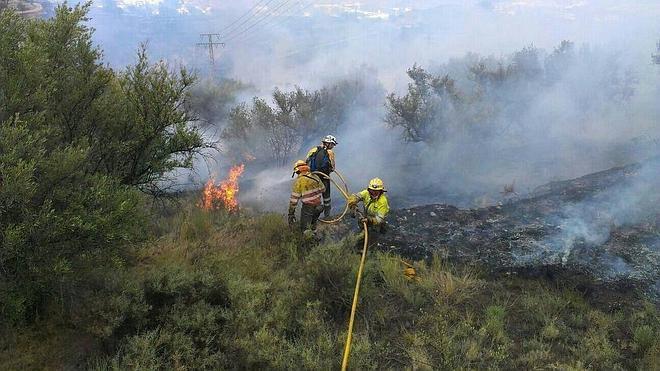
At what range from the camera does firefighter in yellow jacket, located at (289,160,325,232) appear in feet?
24.6

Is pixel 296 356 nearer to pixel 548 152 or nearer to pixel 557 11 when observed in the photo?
pixel 548 152

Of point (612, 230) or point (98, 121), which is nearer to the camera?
point (98, 121)

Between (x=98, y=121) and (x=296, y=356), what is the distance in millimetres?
3687

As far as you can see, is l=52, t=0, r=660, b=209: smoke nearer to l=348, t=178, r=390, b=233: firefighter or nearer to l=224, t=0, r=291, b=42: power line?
l=348, t=178, r=390, b=233: firefighter

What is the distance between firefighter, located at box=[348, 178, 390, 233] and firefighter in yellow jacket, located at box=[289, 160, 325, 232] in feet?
2.65

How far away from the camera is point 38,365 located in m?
4.10

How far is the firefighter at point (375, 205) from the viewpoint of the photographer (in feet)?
22.7

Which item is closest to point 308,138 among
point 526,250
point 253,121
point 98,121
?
point 253,121

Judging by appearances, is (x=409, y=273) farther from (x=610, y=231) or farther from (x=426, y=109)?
(x=426, y=109)

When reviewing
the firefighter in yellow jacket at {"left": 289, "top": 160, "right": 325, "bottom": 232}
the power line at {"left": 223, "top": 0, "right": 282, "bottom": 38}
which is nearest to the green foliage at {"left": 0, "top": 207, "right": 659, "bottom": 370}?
the firefighter in yellow jacket at {"left": 289, "top": 160, "right": 325, "bottom": 232}

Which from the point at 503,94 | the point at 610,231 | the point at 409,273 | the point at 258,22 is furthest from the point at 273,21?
the point at 409,273

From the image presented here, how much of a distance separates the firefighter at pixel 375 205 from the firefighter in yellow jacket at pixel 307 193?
81cm

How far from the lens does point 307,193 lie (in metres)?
7.50

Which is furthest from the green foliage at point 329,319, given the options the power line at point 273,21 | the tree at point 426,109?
the power line at point 273,21
